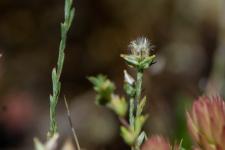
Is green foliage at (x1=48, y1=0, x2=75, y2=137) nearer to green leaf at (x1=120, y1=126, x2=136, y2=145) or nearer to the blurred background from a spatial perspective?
green leaf at (x1=120, y1=126, x2=136, y2=145)

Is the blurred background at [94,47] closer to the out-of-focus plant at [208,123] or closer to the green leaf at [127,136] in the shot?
the out-of-focus plant at [208,123]

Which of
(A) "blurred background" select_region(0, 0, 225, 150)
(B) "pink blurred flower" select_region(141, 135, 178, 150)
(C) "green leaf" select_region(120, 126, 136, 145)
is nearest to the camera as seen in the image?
(C) "green leaf" select_region(120, 126, 136, 145)

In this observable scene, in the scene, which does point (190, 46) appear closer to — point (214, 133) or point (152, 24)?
point (152, 24)

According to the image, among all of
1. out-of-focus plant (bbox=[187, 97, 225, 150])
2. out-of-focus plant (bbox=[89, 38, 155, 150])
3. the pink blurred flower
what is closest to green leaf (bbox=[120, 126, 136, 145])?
out-of-focus plant (bbox=[89, 38, 155, 150])

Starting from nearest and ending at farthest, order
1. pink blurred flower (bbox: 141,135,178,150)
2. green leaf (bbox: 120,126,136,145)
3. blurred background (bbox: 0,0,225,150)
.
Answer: green leaf (bbox: 120,126,136,145)
pink blurred flower (bbox: 141,135,178,150)
blurred background (bbox: 0,0,225,150)

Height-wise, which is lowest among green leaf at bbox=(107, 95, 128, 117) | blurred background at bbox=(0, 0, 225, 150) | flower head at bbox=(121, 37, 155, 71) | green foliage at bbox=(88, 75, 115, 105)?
blurred background at bbox=(0, 0, 225, 150)

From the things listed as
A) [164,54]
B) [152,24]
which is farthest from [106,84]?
[152,24]
